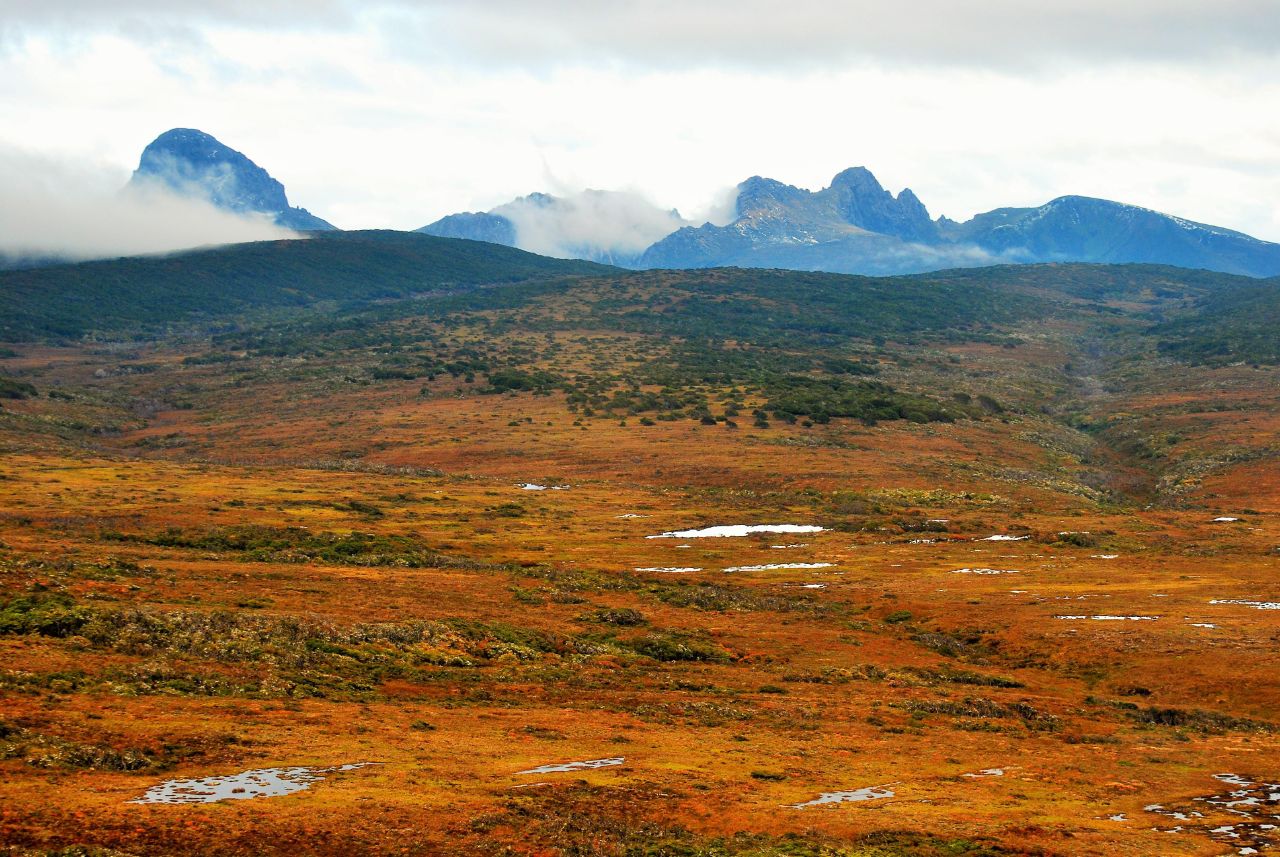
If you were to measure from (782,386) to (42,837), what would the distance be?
141384 millimetres

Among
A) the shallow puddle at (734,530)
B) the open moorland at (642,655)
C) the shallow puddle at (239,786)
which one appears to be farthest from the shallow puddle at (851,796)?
the shallow puddle at (734,530)

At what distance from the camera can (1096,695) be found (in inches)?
1416

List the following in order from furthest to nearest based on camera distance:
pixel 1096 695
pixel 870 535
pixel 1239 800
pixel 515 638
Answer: pixel 870 535 < pixel 515 638 < pixel 1096 695 < pixel 1239 800

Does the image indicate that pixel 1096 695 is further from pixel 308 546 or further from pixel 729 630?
pixel 308 546

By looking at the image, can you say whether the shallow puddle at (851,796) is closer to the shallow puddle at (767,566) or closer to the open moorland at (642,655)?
the open moorland at (642,655)

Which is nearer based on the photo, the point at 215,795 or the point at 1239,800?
the point at 215,795

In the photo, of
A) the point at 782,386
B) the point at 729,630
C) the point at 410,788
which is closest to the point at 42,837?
the point at 410,788

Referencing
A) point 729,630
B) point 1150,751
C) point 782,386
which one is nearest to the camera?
point 1150,751

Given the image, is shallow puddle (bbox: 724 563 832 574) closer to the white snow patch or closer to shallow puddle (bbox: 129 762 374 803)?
the white snow patch

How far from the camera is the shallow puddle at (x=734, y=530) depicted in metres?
69.8

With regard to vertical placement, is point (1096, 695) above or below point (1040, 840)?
below

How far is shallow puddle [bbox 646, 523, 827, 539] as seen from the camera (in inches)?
2749

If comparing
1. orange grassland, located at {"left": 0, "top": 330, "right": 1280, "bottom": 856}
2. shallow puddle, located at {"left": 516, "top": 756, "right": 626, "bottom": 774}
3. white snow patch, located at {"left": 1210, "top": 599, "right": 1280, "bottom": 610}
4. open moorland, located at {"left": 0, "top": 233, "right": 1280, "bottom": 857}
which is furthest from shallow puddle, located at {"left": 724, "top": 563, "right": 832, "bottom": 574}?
shallow puddle, located at {"left": 516, "top": 756, "right": 626, "bottom": 774}

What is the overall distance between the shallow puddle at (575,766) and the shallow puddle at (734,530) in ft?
143
